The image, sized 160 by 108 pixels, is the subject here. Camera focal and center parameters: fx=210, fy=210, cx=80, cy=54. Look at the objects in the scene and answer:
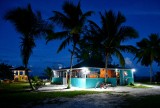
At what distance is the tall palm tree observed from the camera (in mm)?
20078

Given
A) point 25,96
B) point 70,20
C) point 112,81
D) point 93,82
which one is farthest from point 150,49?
point 25,96

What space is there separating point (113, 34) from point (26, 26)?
8581mm

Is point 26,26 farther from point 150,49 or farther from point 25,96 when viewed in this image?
point 150,49

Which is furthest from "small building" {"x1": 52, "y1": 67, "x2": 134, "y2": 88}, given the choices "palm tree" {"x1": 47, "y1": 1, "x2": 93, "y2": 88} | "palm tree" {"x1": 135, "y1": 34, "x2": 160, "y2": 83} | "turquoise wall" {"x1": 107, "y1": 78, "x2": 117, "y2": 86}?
"palm tree" {"x1": 135, "y1": 34, "x2": 160, "y2": 83}

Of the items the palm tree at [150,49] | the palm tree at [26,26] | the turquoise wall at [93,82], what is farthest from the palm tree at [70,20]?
the palm tree at [150,49]

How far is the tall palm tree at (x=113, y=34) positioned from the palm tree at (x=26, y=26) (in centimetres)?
563

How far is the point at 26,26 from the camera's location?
16.5 meters

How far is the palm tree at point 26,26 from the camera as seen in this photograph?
627 inches

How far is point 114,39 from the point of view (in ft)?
67.9

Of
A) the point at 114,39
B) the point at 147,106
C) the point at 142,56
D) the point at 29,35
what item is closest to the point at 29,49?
the point at 29,35

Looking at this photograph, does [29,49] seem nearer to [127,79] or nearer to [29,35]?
[29,35]

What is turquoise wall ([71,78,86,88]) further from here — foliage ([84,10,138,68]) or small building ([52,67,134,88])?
foliage ([84,10,138,68])

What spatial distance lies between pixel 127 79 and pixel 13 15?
52.6 feet

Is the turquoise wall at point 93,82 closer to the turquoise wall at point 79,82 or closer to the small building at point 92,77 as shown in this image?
the small building at point 92,77
